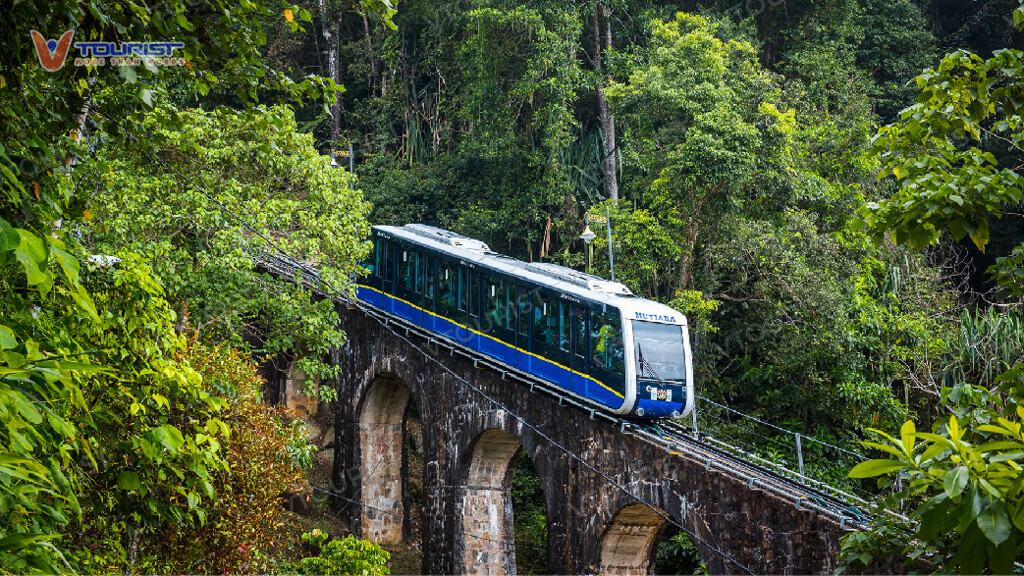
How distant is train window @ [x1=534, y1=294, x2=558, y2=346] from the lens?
16.1 meters

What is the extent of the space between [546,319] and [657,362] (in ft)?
8.21

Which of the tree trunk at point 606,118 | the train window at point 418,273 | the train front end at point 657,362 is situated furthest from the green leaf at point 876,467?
the tree trunk at point 606,118

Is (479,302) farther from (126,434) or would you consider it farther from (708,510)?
(126,434)

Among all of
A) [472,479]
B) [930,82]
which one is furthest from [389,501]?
[930,82]

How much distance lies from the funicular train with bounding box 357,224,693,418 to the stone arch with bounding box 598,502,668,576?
163cm

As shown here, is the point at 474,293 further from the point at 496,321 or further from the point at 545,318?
the point at 545,318

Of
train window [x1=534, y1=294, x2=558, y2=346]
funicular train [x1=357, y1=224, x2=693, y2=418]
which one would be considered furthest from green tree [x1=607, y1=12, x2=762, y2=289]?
train window [x1=534, y1=294, x2=558, y2=346]

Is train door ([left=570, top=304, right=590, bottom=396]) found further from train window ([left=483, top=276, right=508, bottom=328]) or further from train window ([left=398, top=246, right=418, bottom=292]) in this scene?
train window ([left=398, top=246, right=418, bottom=292])

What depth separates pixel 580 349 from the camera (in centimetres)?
1536

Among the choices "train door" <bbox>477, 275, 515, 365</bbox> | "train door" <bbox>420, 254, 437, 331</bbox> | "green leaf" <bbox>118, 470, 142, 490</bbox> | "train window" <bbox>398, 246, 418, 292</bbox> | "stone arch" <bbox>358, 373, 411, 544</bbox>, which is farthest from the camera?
"stone arch" <bbox>358, 373, 411, 544</bbox>

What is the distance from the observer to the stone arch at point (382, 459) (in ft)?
71.7

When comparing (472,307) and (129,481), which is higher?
(129,481)

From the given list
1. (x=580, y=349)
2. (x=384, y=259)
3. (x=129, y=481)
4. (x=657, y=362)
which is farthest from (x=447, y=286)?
(x=129, y=481)

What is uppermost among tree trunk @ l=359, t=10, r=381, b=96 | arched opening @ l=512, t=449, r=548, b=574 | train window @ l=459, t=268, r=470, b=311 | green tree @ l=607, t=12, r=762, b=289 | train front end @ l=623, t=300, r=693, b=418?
tree trunk @ l=359, t=10, r=381, b=96
